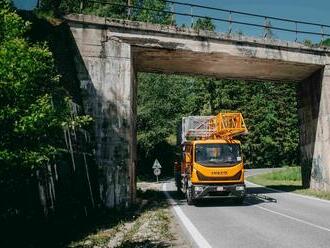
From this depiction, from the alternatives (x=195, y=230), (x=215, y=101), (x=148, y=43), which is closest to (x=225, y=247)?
(x=195, y=230)

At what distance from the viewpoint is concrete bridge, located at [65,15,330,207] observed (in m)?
17.2

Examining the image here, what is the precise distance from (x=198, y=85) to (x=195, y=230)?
54.0 meters

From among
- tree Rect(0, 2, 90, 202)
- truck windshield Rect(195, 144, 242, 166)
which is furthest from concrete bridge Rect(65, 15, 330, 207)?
tree Rect(0, 2, 90, 202)

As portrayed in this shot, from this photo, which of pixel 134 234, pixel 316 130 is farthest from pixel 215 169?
pixel 316 130

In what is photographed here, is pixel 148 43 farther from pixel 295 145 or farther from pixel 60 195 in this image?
pixel 295 145

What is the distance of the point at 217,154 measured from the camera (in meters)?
17.2

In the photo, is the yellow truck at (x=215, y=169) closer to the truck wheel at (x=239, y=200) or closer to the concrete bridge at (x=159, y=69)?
the truck wheel at (x=239, y=200)

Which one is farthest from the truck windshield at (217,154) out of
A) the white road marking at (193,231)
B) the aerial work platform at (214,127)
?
the white road marking at (193,231)

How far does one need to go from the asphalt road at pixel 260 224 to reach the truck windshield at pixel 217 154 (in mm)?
1755

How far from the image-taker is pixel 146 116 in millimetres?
42094

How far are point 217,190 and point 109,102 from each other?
18.1 ft

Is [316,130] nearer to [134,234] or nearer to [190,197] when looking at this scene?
[190,197]

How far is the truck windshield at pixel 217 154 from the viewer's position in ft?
55.8

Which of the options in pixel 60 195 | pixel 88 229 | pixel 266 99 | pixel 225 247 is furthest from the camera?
pixel 266 99
